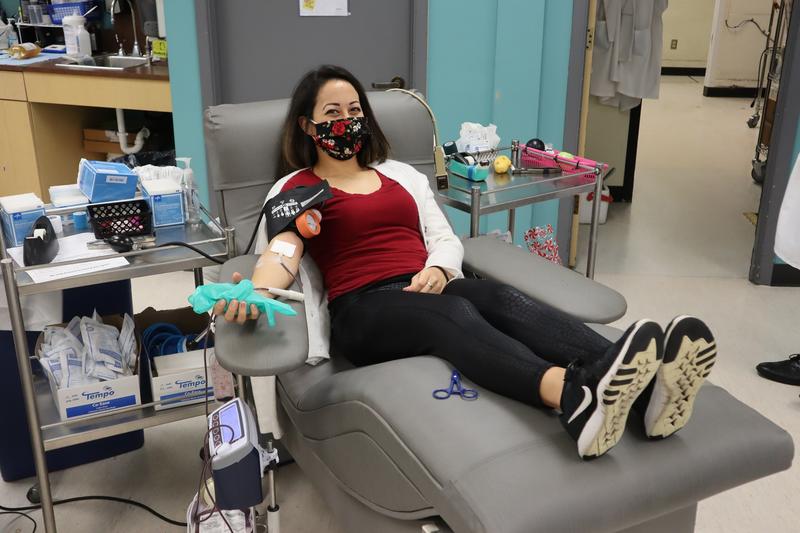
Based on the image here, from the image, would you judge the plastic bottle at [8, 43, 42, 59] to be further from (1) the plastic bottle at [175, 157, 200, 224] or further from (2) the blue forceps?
(2) the blue forceps

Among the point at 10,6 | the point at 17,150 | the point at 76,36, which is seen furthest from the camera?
the point at 10,6

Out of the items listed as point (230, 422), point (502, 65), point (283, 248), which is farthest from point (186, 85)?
point (230, 422)

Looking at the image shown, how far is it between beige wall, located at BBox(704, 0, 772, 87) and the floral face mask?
6723mm

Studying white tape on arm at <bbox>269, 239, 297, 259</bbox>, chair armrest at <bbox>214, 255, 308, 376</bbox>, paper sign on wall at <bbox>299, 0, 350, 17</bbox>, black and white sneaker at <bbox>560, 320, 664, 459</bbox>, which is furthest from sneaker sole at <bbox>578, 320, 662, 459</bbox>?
paper sign on wall at <bbox>299, 0, 350, 17</bbox>

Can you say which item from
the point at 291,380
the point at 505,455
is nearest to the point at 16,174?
the point at 291,380

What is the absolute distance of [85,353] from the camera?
1.83 meters

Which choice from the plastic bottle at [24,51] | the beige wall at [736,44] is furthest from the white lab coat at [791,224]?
the beige wall at [736,44]

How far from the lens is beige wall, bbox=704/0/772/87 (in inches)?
299

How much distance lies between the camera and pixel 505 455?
1343 mm

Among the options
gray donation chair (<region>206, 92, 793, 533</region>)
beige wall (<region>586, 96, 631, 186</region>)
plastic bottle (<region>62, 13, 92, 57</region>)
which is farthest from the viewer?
beige wall (<region>586, 96, 631, 186</region>)

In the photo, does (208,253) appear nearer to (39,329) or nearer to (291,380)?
(291,380)

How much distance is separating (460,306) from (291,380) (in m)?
0.43

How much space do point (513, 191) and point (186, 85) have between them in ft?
4.99

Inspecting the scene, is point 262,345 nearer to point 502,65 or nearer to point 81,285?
point 81,285
